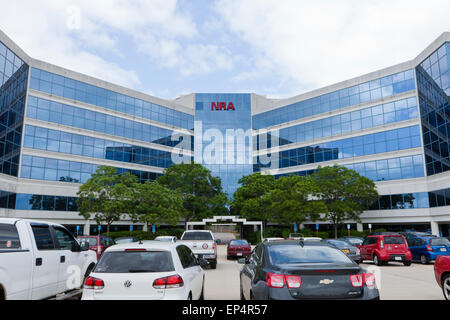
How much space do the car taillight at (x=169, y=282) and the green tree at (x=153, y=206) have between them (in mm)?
31437

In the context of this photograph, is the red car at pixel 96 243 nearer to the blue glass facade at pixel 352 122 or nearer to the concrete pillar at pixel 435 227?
the concrete pillar at pixel 435 227

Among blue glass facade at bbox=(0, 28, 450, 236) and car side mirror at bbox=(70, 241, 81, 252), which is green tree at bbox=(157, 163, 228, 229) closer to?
blue glass facade at bbox=(0, 28, 450, 236)

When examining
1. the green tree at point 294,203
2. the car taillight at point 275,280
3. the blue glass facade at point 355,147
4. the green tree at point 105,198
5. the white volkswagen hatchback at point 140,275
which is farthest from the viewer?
the blue glass facade at point 355,147

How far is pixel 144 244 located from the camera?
6656mm

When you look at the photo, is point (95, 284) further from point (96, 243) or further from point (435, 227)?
point (435, 227)

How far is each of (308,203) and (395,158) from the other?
512 inches

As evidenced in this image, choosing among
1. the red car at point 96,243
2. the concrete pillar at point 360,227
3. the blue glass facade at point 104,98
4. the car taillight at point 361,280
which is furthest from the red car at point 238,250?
the blue glass facade at point 104,98

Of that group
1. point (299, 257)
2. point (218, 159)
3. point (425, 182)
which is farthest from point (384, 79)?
point (299, 257)

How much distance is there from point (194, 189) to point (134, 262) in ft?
144

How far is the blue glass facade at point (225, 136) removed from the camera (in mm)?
60531

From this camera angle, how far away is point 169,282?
588cm

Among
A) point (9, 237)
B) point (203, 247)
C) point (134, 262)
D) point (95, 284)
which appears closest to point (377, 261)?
point (203, 247)

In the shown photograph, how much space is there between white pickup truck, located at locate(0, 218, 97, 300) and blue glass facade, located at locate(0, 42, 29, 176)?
108ft
